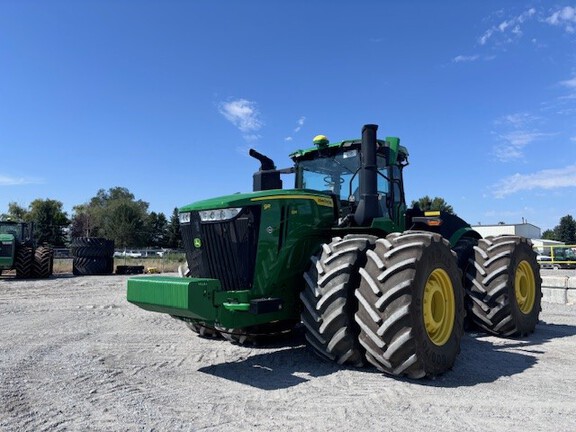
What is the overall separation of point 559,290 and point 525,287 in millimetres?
4802

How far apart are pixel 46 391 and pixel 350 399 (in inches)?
106

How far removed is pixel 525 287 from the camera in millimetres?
7629

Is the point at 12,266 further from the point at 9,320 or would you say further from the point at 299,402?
the point at 299,402

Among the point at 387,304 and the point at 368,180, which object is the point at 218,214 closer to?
the point at 368,180

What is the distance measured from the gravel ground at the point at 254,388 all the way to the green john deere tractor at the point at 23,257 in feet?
51.3

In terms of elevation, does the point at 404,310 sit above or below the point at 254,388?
above

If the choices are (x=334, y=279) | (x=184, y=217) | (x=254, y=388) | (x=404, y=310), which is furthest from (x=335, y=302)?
(x=184, y=217)

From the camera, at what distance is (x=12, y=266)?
20.7 m

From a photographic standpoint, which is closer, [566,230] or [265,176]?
[265,176]

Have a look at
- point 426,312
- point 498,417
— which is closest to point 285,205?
point 426,312

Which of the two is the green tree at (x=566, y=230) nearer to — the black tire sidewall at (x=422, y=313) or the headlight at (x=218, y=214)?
the black tire sidewall at (x=422, y=313)

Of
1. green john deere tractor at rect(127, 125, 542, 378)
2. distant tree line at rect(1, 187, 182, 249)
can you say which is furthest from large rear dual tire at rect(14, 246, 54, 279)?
distant tree line at rect(1, 187, 182, 249)

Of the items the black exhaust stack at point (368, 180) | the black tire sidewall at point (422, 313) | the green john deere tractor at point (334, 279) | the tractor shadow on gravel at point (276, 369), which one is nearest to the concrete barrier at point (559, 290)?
the green john deere tractor at point (334, 279)

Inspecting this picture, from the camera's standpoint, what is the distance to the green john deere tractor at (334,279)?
4488 millimetres
